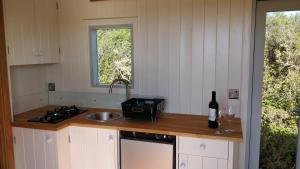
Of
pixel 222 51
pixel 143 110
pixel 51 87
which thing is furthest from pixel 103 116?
pixel 222 51

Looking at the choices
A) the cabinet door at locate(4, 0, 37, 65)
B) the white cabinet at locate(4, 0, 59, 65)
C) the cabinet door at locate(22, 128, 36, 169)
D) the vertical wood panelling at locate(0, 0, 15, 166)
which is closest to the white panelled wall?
the white cabinet at locate(4, 0, 59, 65)

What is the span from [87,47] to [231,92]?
1689mm

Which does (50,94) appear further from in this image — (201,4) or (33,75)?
(201,4)

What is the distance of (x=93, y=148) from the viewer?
2.46 metres

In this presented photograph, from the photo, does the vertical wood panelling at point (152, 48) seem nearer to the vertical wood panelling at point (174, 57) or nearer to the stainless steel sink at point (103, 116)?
the vertical wood panelling at point (174, 57)

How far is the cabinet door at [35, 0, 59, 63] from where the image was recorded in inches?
108

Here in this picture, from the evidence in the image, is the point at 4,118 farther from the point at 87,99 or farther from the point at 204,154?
the point at 204,154

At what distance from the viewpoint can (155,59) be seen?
275 cm

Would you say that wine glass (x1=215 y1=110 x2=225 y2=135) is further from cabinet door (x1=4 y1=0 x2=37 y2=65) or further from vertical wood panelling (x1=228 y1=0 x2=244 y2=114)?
cabinet door (x1=4 y1=0 x2=37 y2=65)

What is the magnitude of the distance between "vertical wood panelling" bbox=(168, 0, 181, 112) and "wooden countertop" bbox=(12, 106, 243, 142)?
0.16 metres

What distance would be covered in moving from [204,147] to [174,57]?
3.30 feet

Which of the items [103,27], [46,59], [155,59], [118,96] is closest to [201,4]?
[155,59]

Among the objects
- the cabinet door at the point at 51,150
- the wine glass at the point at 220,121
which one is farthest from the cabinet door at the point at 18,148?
the wine glass at the point at 220,121

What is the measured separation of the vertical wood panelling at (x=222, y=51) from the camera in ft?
8.15
